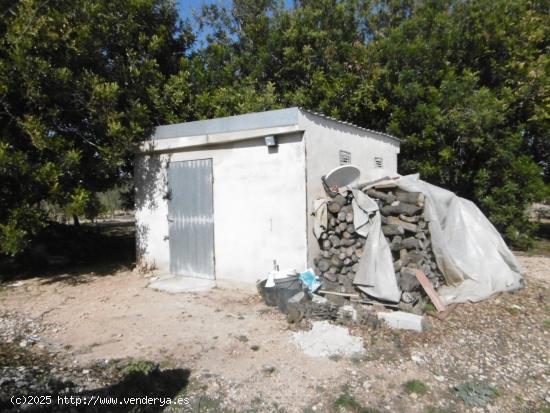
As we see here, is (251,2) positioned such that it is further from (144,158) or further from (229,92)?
(144,158)

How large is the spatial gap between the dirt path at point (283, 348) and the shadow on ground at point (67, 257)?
1731 mm

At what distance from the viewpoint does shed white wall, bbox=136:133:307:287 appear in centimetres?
554

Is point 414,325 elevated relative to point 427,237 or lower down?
lower down

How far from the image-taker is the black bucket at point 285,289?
4.98 meters

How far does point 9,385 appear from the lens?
9.98 ft

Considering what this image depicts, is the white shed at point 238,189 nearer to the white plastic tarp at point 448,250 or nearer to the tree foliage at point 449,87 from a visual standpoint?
the white plastic tarp at point 448,250

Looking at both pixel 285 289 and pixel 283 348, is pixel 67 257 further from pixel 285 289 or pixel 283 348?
pixel 283 348

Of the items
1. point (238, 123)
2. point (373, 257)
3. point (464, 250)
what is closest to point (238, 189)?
point (238, 123)

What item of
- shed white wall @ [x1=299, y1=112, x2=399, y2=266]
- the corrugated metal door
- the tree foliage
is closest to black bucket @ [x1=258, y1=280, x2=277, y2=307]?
shed white wall @ [x1=299, y1=112, x2=399, y2=266]

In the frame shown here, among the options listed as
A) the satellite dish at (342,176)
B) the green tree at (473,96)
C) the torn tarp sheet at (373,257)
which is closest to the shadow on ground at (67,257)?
the satellite dish at (342,176)

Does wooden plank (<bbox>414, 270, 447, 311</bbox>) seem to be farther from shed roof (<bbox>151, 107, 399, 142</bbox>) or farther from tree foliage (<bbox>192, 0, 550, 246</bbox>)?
tree foliage (<bbox>192, 0, 550, 246</bbox>)

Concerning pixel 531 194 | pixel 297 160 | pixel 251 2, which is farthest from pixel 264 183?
pixel 251 2

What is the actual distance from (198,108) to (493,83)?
9.30m

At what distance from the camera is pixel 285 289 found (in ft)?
16.5
